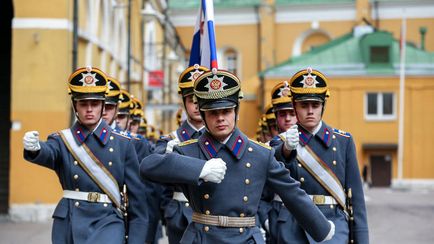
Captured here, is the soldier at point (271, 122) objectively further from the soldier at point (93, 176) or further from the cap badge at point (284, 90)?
A: the soldier at point (93, 176)

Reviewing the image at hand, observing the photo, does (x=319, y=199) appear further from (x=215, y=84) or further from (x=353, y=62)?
(x=353, y=62)

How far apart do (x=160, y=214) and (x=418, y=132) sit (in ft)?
105

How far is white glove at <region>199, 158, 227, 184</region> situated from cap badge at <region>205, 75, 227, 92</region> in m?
→ 0.65

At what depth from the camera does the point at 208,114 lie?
19.1 feet

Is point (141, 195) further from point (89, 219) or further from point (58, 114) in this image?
point (58, 114)

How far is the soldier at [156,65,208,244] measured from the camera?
27.7ft

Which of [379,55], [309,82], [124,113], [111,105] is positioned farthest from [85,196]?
[379,55]

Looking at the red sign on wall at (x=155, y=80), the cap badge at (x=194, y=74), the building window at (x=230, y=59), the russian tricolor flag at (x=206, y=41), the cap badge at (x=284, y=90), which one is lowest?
the cap badge at (x=284, y=90)

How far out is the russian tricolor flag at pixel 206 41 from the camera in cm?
716

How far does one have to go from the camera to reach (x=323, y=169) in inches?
294

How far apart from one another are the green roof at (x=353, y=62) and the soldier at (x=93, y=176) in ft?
112

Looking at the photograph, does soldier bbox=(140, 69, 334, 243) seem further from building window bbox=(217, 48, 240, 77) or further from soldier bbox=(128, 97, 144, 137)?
building window bbox=(217, 48, 240, 77)

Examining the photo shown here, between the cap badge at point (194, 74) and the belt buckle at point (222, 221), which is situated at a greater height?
the cap badge at point (194, 74)

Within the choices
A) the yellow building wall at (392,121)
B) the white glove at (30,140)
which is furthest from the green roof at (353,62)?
the white glove at (30,140)
